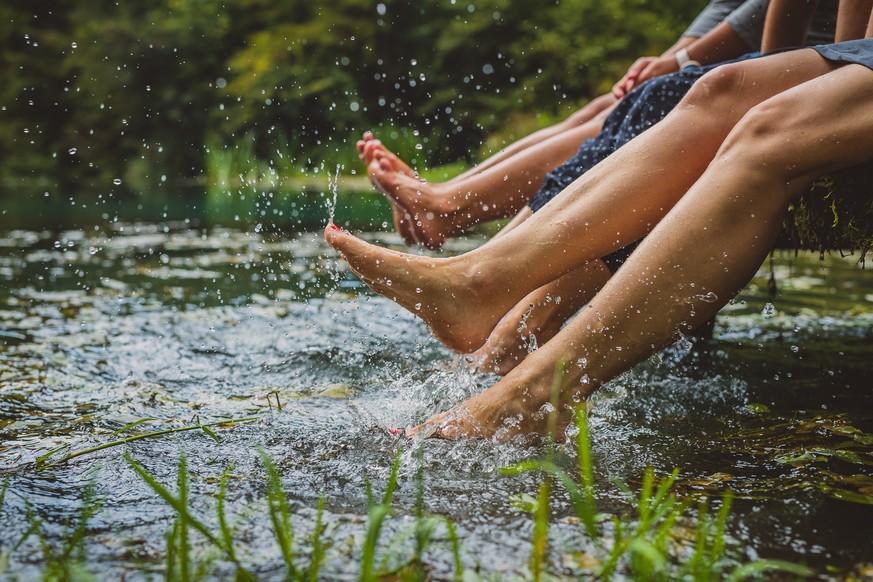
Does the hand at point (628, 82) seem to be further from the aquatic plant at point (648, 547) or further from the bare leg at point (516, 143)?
the aquatic plant at point (648, 547)

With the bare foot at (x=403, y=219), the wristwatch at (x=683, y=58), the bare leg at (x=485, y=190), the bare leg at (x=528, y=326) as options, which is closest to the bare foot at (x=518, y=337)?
the bare leg at (x=528, y=326)

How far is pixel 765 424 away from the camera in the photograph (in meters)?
1.40

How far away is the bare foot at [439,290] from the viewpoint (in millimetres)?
1283

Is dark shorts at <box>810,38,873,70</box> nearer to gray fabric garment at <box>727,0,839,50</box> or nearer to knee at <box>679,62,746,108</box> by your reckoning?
knee at <box>679,62,746,108</box>

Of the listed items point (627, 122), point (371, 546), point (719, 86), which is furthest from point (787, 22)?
point (371, 546)

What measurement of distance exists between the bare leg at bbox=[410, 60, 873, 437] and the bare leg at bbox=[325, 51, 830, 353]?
12cm

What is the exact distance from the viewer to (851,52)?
1229 mm

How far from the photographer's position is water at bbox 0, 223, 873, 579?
2.93ft

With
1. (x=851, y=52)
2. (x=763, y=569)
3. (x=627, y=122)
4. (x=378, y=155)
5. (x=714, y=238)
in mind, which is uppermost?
(x=378, y=155)

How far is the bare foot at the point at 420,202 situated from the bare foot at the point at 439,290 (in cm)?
67

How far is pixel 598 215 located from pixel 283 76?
51.9ft

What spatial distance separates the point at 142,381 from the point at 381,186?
2.65ft

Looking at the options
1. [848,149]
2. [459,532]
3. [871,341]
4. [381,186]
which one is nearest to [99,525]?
[459,532]

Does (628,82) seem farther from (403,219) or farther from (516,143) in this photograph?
(403,219)
